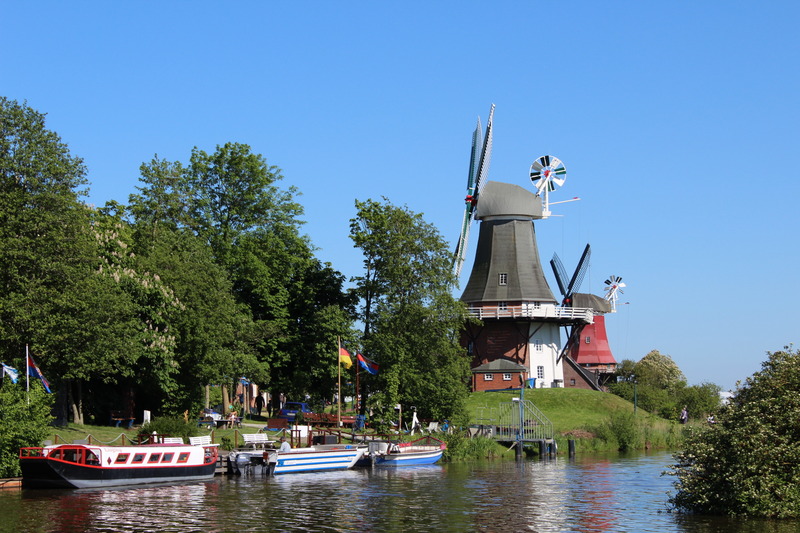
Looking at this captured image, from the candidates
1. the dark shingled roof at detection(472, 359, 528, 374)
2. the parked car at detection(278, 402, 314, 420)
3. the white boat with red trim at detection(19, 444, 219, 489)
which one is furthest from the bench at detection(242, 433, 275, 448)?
the dark shingled roof at detection(472, 359, 528, 374)

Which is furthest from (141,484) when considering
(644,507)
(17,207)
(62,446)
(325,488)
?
(644,507)

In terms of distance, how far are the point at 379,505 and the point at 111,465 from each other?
13400mm

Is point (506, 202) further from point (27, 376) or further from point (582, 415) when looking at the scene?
point (27, 376)

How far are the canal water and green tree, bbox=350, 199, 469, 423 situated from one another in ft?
46.6

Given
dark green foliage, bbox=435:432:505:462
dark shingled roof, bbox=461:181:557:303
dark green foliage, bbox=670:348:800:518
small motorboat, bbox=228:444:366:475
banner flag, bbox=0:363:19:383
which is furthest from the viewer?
dark shingled roof, bbox=461:181:557:303

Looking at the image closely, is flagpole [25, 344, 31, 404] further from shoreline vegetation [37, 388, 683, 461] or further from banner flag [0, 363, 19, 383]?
shoreline vegetation [37, 388, 683, 461]

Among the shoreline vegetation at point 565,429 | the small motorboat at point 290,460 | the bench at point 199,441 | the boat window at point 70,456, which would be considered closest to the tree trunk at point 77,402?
the shoreline vegetation at point 565,429

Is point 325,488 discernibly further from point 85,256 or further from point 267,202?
point 267,202

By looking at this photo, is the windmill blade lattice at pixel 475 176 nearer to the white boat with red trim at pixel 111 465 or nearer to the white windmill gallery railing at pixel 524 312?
the white windmill gallery railing at pixel 524 312

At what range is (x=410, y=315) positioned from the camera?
2672 inches

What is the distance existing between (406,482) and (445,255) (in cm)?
2850

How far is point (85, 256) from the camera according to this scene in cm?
5050

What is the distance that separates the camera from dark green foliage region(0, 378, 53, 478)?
42.7 metres

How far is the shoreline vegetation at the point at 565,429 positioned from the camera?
54688 millimetres
